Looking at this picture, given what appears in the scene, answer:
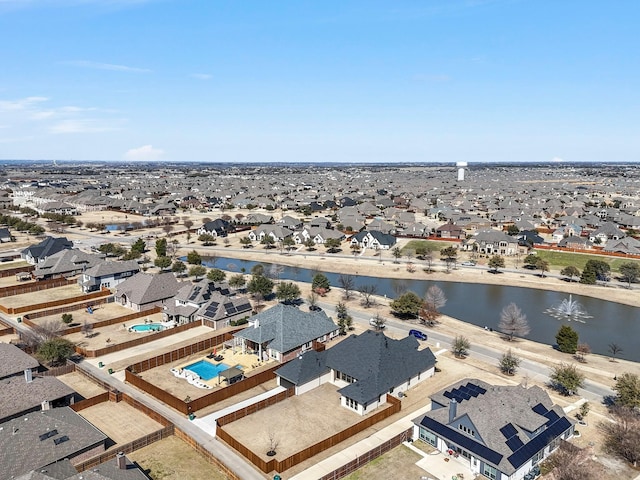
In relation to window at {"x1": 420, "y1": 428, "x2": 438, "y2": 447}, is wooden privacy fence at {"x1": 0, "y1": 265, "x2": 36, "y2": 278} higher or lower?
higher

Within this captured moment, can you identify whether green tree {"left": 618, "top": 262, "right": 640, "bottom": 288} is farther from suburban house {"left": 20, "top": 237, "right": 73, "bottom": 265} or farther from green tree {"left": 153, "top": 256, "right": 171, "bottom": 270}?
suburban house {"left": 20, "top": 237, "right": 73, "bottom": 265}

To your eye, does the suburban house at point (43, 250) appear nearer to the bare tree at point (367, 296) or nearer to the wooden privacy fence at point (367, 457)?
the bare tree at point (367, 296)

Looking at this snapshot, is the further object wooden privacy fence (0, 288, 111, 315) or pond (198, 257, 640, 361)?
wooden privacy fence (0, 288, 111, 315)

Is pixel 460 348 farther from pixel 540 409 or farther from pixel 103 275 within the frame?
pixel 103 275

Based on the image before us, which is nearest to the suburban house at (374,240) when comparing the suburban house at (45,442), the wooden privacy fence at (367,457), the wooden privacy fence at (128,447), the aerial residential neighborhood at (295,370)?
the aerial residential neighborhood at (295,370)

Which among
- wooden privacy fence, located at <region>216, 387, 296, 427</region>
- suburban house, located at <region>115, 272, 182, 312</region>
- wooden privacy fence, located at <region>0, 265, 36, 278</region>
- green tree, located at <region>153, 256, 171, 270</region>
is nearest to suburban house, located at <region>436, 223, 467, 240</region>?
green tree, located at <region>153, 256, 171, 270</region>

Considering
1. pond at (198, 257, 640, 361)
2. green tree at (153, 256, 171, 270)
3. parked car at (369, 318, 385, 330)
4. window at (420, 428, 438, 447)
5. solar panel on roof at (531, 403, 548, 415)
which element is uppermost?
green tree at (153, 256, 171, 270)

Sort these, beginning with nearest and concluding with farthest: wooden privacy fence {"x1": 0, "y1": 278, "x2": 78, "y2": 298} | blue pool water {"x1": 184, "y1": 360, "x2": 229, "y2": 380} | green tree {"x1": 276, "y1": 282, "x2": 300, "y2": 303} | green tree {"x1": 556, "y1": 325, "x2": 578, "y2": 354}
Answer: blue pool water {"x1": 184, "y1": 360, "x2": 229, "y2": 380} → green tree {"x1": 556, "y1": 325, "x2": 578, "y2": 354} → green tree {"x1": 276, "y1": 282, "x2": 300, "y2": 303} → wooden privacy fence {"x1": 0, "y1": 278, "x2": 78, "y2": 298}

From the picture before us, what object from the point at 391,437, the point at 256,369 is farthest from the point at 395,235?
the point at 391,437
